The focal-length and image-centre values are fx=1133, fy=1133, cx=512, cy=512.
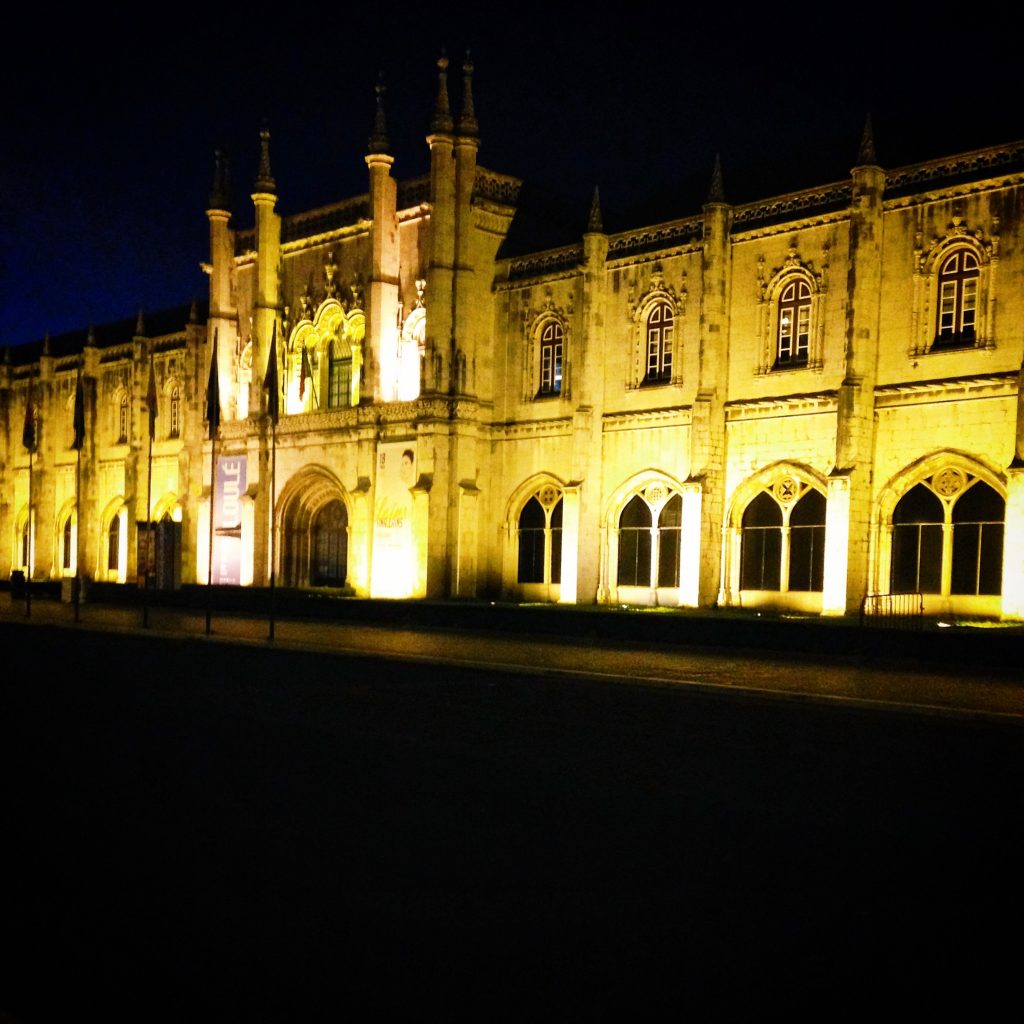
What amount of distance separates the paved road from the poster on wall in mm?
6710

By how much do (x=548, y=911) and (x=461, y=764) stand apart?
14.1 feet

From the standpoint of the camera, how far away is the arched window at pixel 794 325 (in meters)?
30.4

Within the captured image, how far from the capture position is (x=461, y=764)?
10305mm

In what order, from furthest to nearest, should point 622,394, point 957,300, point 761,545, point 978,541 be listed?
point 622,394 < point 761,545 < point 957,300 < point 978,541

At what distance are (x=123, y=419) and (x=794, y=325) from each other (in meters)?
33.2

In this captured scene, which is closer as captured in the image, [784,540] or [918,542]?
[918,542]

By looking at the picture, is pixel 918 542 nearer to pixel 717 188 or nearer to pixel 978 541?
pixel 978 541

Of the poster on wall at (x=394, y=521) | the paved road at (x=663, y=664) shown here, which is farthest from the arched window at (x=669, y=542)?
the poster on wall at (x=394, y=521)

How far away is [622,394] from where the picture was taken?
34.4m

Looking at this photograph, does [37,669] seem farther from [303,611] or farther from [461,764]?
[303,611]

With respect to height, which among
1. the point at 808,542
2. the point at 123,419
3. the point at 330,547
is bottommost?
the point at 330,547

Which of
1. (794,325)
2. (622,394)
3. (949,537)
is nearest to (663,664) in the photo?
(949,537)

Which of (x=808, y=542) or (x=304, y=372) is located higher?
(x=304, y=372)

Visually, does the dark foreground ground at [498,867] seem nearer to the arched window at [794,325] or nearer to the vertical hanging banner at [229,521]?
the arched window at [794,325]
